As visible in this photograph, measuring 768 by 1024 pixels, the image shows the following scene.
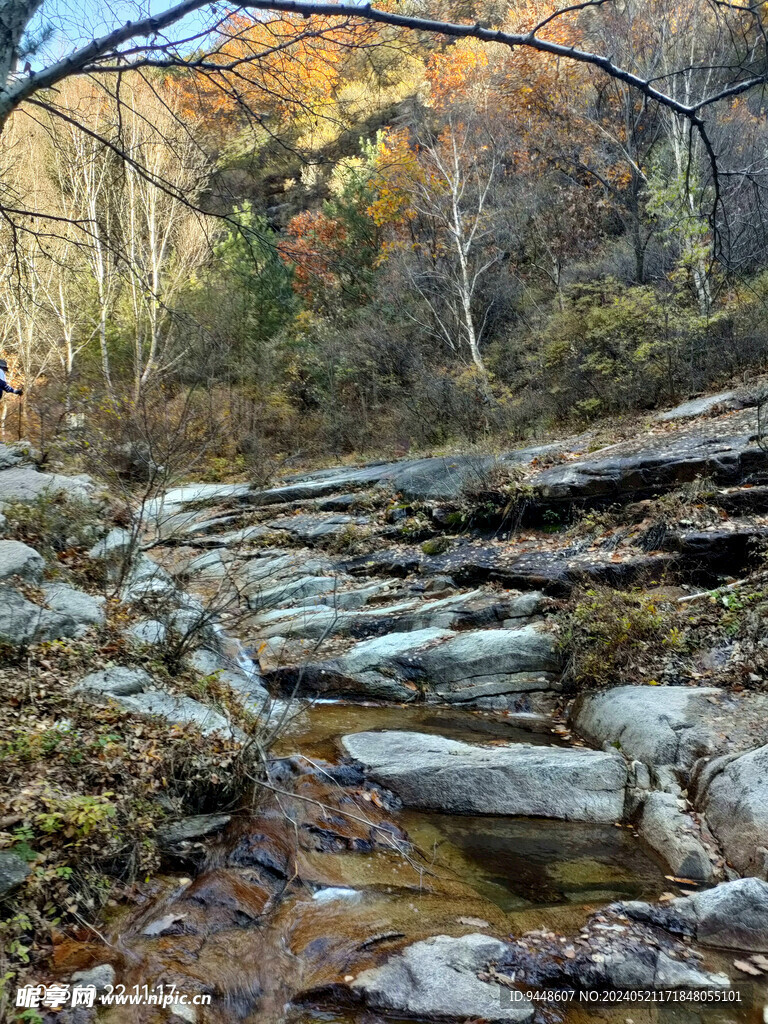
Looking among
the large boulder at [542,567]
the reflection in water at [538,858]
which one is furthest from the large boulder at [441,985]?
the large boulder at [542,567]

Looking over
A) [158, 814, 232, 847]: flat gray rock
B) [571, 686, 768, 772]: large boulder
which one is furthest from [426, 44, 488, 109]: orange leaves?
[158, 814, 232, 847]: flat gray rock

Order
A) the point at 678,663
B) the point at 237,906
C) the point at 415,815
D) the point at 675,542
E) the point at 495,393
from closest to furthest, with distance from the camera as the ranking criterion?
1. the point at 237,906
2. the point at 415,815
3. the point at 678,663
4. the point at 675,542
5. the point at 495,393

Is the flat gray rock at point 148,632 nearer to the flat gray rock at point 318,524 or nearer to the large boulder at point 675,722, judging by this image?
the large boulder at point 675,722

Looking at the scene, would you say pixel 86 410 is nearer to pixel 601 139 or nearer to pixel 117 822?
pixel 117 822

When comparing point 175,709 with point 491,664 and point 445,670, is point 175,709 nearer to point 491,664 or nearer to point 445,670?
point 445,670

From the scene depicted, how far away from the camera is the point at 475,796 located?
481 centimetres

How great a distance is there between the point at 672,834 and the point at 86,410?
10344 mm

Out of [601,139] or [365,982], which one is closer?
[365,982]

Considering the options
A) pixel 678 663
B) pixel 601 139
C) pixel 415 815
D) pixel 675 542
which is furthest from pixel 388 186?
pixel 415 815

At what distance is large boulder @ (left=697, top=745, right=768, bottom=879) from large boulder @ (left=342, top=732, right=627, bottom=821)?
58 cm

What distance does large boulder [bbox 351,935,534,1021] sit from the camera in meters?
2.90

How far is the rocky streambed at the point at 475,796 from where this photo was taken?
3.14m

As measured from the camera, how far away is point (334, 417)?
20047 millimetres

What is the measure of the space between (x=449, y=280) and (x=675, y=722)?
15.2 metres
